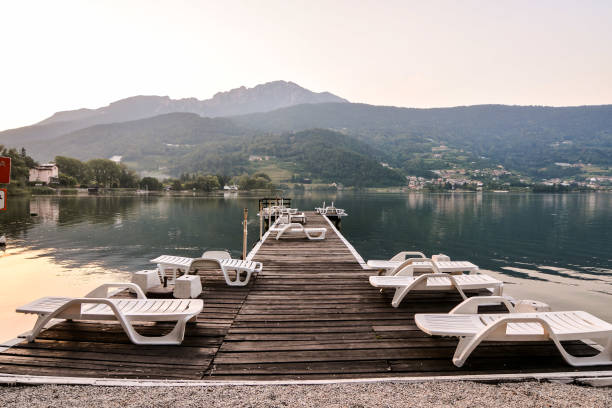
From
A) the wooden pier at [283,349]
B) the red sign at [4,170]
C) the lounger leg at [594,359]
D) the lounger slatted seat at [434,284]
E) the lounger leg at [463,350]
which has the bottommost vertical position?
the wooden pier at [283,349]

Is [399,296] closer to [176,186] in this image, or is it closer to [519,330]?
[519,330]

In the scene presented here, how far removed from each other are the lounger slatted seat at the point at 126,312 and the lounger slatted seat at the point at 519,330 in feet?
8.94

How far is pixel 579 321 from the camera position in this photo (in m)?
3.60

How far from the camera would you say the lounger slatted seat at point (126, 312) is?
362 cm

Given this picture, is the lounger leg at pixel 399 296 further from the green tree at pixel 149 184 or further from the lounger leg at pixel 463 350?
the green tree at pixel 149 184

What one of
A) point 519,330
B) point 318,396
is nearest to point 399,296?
point 519,330

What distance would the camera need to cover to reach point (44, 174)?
4067 inches

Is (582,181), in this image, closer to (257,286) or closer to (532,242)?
(532,242)

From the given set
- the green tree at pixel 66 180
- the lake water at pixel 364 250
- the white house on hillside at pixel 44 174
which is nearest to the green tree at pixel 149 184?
the green tree at pixel 66 180

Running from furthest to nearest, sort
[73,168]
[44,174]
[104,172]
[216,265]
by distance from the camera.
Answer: [104,172], [73,168], [44,174], [216,265]

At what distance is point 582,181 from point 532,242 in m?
163

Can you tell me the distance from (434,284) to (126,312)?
450cm

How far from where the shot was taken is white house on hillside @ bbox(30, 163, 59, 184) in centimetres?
9956

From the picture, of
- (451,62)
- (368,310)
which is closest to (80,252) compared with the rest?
(368,310)
